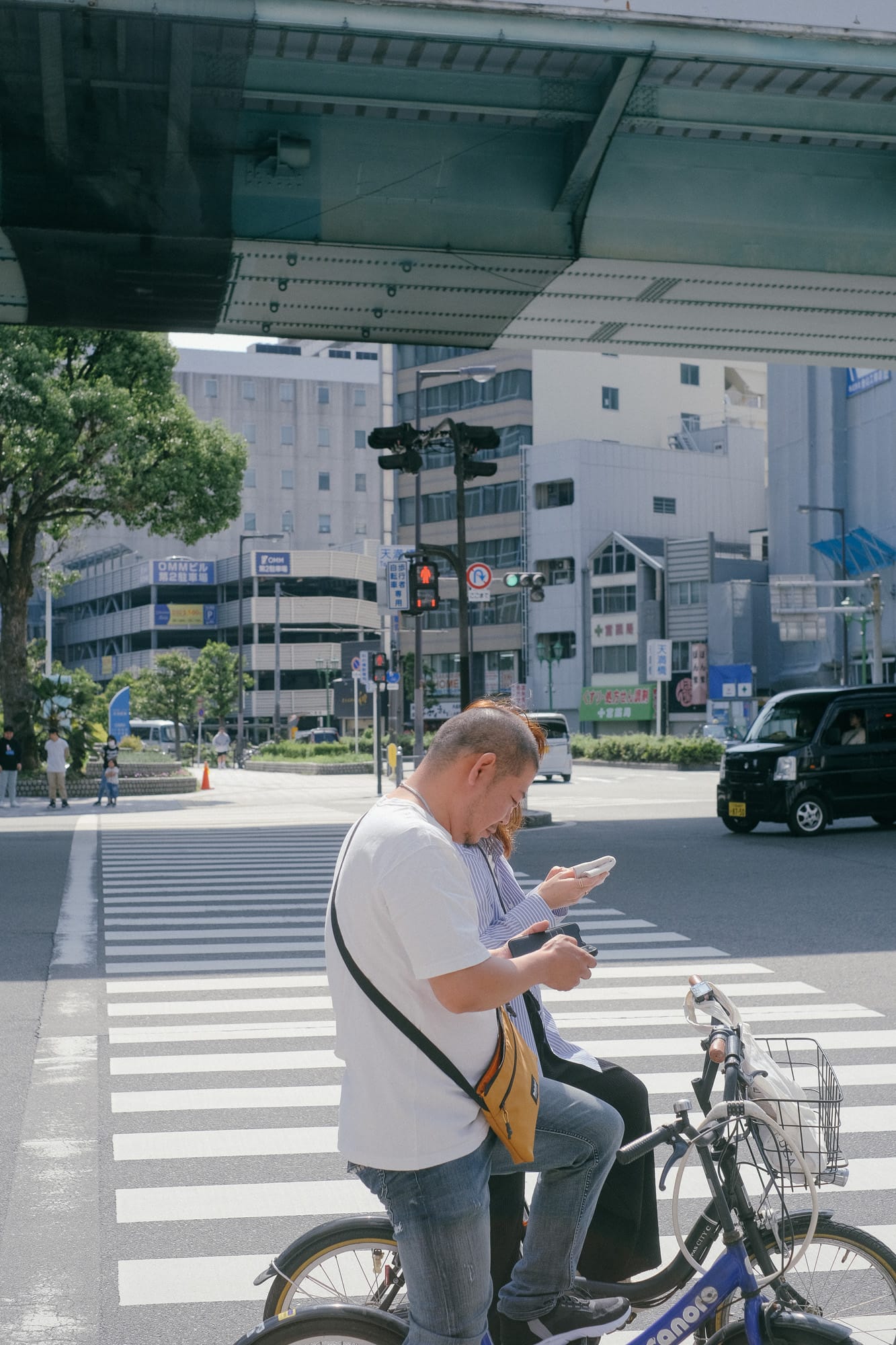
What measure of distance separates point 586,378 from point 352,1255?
8565 centimetres

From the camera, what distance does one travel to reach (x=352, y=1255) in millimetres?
2994

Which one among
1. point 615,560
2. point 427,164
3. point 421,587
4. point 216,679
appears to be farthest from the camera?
point 216,679

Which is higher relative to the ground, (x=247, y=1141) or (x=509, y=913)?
(x=509, y=913)

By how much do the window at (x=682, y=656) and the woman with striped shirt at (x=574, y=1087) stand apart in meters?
66.4

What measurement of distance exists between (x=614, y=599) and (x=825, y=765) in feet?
174

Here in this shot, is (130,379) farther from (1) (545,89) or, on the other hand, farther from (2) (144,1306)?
(2) (144,1306)

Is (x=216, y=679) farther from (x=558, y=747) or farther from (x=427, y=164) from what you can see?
(x=427, y=164)

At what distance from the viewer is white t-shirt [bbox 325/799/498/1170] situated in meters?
2.56

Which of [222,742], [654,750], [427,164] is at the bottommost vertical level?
[654,750]

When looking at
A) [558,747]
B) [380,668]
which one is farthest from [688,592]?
[380,668]

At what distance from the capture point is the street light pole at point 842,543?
53.6m

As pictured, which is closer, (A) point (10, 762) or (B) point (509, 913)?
(B) point (509, 913)

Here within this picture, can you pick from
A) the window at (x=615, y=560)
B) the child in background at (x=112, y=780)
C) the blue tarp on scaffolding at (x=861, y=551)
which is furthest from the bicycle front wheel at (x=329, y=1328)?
the window at (x=615, y=560)

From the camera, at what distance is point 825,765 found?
20.6 meters
